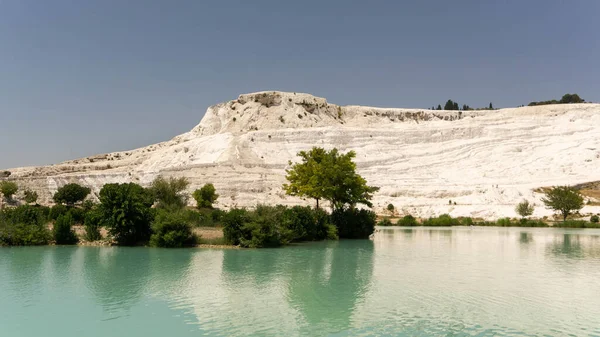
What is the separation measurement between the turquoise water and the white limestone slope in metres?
31.4

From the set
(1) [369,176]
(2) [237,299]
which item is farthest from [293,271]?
(1) [369,176]

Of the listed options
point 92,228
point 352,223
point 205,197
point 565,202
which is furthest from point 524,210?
point 92,228

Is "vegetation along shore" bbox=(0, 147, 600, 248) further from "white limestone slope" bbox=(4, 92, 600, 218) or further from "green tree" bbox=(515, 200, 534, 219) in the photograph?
"green tree" bbox=(515, 200, 534, 219)

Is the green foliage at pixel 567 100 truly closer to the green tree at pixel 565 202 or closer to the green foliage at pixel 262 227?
the green tree at pixel 565 202

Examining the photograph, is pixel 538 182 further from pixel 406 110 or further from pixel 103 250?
pixel 103 250

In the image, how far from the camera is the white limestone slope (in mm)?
59188

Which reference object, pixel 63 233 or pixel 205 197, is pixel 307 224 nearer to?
pixel 63 233

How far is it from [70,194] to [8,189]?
23.6 ft

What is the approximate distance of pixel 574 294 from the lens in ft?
51.9

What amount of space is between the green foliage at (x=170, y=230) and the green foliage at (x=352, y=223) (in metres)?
11.1

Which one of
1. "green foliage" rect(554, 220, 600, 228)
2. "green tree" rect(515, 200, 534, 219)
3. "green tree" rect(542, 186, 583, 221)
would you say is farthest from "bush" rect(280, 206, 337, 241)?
"green tree" rect(542, 186, 583, 221)

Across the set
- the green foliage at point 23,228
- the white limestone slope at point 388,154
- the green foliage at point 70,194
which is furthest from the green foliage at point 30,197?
the green foliage at point 23,228

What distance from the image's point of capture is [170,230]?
27.8 meters

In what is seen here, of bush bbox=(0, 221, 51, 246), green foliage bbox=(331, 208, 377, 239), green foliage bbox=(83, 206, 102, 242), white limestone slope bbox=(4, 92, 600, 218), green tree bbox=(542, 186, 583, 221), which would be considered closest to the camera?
bush bbox=(0, 221, 51, 246)
